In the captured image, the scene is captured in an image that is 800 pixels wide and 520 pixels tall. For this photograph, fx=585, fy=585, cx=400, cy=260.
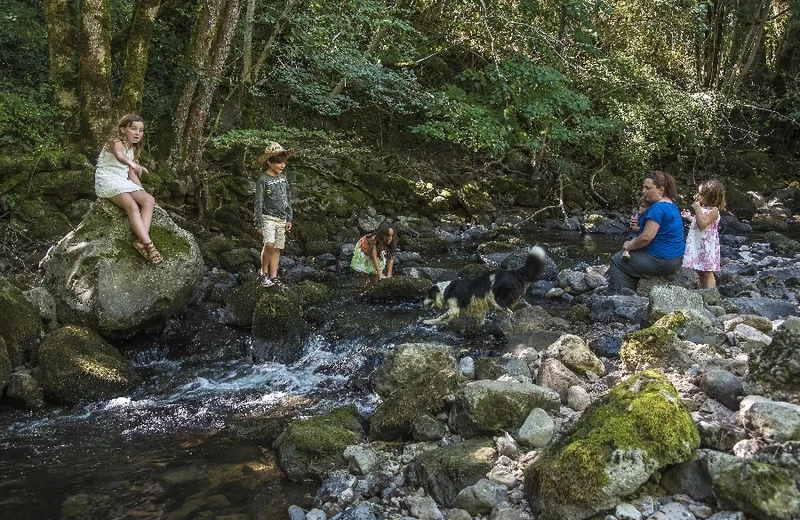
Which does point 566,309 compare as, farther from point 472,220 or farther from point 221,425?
point 472,220

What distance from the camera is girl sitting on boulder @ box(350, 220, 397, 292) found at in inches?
359

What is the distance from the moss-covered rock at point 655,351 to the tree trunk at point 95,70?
9520mm

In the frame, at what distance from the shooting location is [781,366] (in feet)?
12.4

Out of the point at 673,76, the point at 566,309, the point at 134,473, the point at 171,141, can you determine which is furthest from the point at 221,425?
the point at 673,76

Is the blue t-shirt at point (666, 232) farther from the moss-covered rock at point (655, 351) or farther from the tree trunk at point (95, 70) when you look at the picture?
the tree trunk at point (95, 70)

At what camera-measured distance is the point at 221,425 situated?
203 inches

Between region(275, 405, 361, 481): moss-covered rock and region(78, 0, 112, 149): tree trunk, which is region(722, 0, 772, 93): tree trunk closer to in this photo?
region(78, 0, 112, 149): tree trunk

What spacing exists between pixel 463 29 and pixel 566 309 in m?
11.1

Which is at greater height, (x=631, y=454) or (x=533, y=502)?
(x=631, y=454)

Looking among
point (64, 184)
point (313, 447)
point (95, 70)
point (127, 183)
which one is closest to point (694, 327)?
point (313, 447)

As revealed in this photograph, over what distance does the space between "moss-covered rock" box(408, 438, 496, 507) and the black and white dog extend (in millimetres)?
3384

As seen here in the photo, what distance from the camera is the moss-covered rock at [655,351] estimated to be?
4.88m

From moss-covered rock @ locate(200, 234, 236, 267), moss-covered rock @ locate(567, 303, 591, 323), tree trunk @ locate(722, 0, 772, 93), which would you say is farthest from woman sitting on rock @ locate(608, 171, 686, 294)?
tree trunk @ locate(722, 0, 772, 93)

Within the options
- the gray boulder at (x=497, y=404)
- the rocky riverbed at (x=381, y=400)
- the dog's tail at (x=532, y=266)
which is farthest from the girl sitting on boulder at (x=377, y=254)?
the gray boulder at (x=497, y=404)
